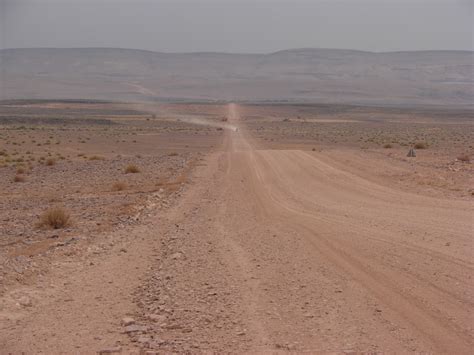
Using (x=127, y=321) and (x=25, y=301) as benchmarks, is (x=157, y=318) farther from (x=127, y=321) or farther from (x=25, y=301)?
(x=25, y=301)

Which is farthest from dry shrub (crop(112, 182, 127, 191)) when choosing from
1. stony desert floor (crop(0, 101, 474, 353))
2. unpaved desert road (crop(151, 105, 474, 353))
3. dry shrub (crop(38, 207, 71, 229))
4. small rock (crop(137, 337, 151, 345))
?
small rock (crop(137, 337, 151, 345))

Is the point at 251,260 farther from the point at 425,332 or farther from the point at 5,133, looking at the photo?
the point at 5,133

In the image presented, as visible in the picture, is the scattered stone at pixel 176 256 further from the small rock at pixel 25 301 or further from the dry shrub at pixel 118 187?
the dry shrub at pixel 118 187

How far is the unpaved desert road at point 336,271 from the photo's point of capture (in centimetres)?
782

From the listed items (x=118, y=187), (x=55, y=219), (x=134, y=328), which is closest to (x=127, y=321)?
(x=134, y=328)

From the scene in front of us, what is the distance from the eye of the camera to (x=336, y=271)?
10555mm

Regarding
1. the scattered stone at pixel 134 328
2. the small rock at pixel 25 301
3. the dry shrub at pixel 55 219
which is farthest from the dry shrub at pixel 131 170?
the scattered stone at pixel 134 328

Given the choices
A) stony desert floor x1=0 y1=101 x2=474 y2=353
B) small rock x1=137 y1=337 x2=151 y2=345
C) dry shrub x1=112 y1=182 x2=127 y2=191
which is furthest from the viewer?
dry shrub x1=112 y1=182 x2=127 y2=191

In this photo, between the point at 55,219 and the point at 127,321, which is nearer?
the point at 127,321

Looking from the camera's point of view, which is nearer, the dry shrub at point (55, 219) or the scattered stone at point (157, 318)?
the scattered stone at point (157, 318)

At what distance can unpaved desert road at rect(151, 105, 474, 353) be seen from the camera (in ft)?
25.7

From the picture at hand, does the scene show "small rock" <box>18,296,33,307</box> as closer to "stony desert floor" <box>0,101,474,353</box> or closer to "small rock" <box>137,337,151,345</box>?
"stony desert floor" <box>0,101,474,353</box>

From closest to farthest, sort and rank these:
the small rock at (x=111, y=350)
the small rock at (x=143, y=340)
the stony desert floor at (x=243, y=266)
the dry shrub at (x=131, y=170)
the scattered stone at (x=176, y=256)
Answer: the small rock at (x=111, y=350) < the small rock at (x=143, y=340) < the stony desert floor at (x=243, y=266) < the scattered stone at (x=176, y=256) < the dry shrub at (x=131, y=170)

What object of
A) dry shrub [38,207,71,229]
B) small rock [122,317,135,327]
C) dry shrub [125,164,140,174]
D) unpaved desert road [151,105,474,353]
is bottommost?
dry shrub [125,164,140,174]
